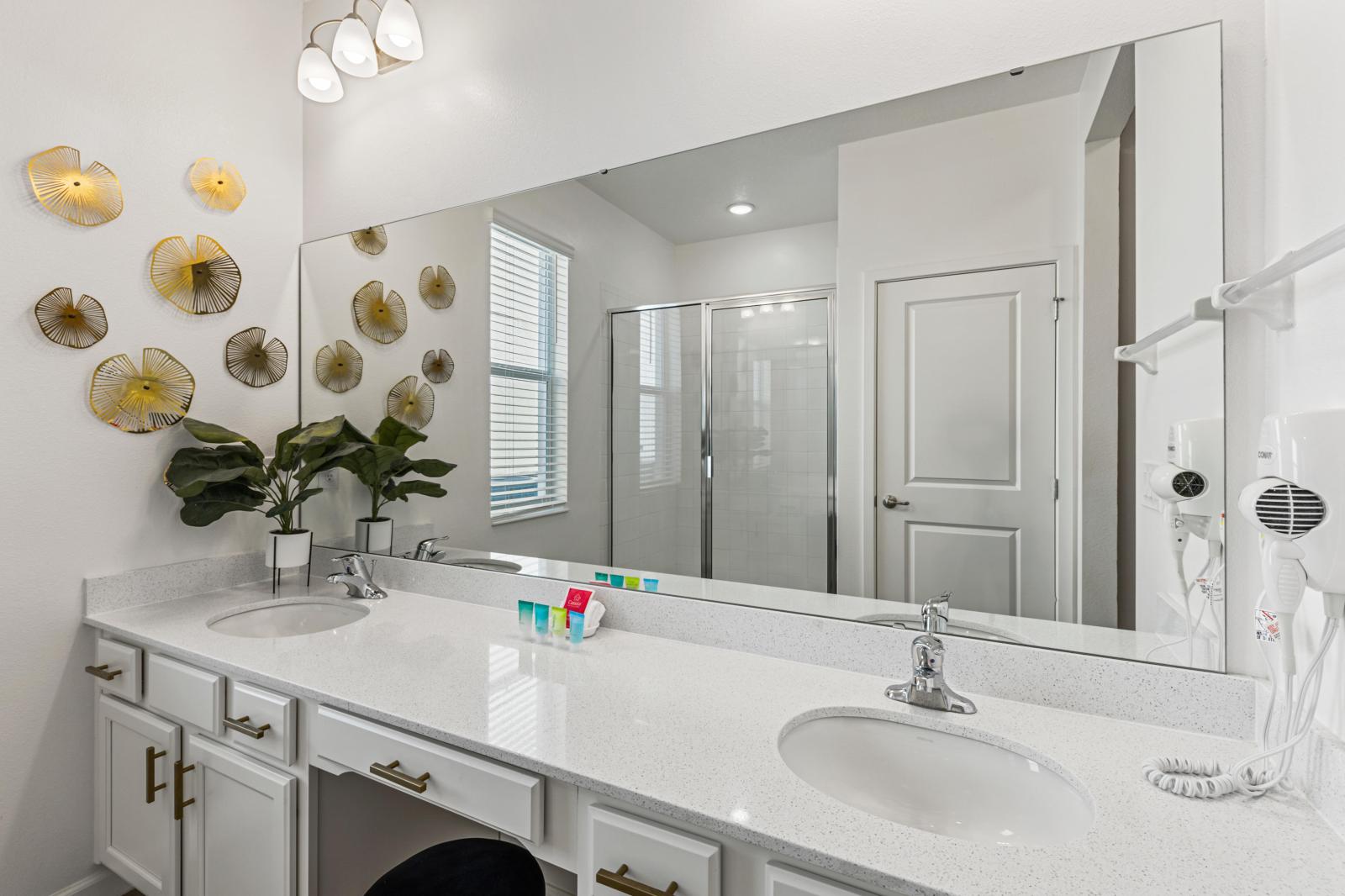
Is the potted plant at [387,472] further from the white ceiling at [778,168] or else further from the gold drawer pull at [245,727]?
the white ceiling at [778,168]

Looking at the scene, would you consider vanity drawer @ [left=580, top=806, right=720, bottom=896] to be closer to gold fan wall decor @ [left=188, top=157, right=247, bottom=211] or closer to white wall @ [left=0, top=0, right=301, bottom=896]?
white wall @ [left=0, top=0, right=301, bottom=896]

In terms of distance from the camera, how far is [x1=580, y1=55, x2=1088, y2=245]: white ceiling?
1.15 meters

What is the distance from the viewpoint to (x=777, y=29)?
138 cm

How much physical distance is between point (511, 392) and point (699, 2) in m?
1.07

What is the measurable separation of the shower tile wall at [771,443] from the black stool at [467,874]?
0.71 metres

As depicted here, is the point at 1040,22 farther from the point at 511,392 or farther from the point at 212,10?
the point at 212,10

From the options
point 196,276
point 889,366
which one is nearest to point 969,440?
point 889,366

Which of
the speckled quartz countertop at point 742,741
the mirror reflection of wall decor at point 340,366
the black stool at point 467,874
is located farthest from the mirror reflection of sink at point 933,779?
the mirror reflection of wall decor at point 340,366

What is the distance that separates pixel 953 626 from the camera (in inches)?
47.1

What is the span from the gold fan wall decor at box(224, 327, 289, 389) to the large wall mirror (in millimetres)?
724

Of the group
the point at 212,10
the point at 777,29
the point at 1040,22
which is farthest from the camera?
the point at 212,10

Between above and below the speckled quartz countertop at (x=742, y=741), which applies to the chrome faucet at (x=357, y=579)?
above

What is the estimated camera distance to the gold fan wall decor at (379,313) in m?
1.98

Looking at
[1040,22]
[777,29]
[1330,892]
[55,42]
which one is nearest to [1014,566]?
[1330,892]
